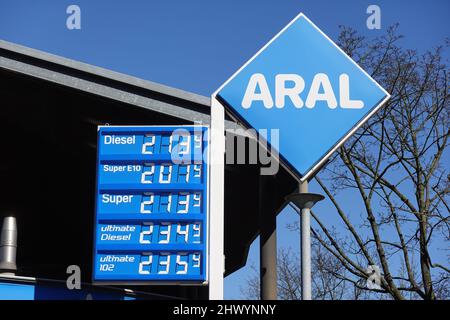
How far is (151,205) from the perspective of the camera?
11.4 m

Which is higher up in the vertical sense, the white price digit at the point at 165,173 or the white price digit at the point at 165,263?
the white price digit at the point at 165,173

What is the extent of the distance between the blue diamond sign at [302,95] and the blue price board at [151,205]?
2587mm

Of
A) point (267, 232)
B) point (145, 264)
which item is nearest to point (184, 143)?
point (145, 264)

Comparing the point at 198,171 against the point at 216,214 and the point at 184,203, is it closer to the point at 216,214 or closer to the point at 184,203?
the point at 184,203

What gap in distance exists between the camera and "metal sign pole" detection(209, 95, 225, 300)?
10297 millimetres

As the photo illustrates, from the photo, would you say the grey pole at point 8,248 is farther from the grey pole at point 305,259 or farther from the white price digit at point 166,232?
the grey pole at point 305,259

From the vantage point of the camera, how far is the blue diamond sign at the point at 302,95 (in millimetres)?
8594

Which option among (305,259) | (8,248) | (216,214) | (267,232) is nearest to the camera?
(305,259)

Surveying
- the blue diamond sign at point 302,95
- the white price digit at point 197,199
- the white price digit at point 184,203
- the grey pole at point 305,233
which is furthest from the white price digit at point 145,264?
the grey pole at point 305,233

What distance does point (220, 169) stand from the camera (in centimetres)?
1083

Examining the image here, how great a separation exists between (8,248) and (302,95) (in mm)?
8337

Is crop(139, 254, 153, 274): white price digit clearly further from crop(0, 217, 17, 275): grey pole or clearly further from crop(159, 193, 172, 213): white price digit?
crop(0, 217, 17, 275): grey pole

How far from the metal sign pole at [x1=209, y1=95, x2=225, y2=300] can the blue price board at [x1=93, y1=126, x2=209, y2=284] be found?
561mm

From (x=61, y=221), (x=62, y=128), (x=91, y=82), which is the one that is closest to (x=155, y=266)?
(x=91, y=82)
